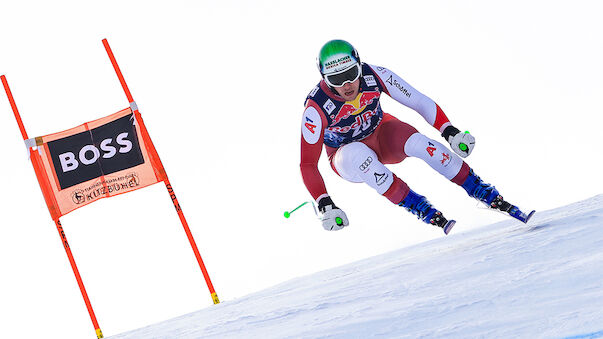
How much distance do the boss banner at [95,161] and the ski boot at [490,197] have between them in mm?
2825

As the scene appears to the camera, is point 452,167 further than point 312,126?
No

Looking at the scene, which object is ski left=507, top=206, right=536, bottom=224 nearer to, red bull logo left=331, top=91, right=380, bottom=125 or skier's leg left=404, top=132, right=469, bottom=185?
skier's leg left=404, top=132, right=469, bottom=185

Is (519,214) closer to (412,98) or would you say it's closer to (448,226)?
(448,226)

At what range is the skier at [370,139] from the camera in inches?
172

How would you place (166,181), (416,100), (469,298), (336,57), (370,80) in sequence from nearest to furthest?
(469,298), (336,57), (370,80), (416,100), (166,181)

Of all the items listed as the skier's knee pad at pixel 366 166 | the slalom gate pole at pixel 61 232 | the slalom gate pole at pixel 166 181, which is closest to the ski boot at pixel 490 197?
the skier's knee pad at pixel 366 166

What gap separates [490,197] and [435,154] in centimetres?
45

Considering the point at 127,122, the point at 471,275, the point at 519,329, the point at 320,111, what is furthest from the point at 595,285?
the point at 127,122

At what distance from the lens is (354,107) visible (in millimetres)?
4551

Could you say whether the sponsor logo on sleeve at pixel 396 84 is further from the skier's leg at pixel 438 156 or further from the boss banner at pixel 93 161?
the boss banner at pixel 93 161

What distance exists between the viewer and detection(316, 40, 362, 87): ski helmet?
14.3ft

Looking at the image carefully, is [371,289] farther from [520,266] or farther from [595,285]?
[595,285]

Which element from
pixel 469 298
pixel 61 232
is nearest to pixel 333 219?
pixel 469 298

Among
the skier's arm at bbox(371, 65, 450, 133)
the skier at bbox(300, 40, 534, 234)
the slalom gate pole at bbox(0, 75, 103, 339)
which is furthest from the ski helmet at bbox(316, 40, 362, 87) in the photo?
the slalom gate pole at bbox(0, 75, 103, 339)
